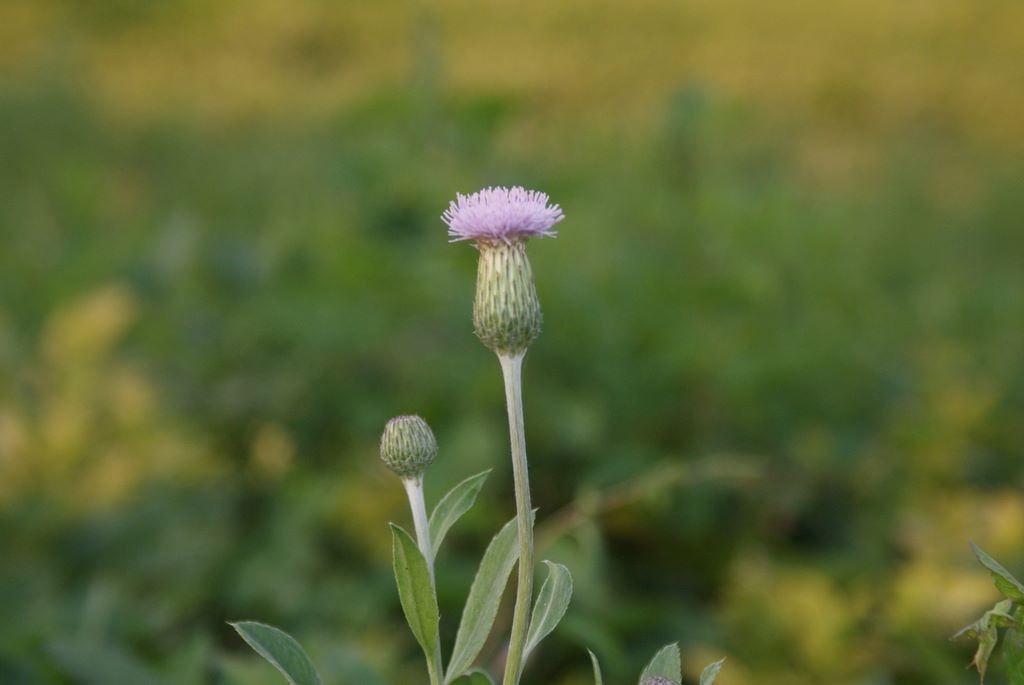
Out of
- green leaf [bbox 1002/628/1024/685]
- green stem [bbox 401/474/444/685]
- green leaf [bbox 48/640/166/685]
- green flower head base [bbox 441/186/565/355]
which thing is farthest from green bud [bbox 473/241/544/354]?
green leaf [bbox 48/640/166/685]

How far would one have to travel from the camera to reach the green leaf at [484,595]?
26.6 inches

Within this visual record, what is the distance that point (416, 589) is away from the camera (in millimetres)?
656

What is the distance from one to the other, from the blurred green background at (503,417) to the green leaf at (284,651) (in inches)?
11.4

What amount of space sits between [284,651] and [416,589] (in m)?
0.09

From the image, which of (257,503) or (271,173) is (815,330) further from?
(271,173)

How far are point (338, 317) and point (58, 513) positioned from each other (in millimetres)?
566

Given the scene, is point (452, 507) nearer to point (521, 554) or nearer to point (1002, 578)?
point (521, 554)

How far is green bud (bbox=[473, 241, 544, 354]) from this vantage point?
2.25 ft

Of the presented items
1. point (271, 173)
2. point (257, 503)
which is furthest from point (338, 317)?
point (271, 173)

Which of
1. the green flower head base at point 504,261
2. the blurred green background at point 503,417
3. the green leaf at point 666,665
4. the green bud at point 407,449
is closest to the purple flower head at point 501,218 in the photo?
the green flower head base at point 504,261

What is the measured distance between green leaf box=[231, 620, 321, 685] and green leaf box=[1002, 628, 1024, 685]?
16.1 inches

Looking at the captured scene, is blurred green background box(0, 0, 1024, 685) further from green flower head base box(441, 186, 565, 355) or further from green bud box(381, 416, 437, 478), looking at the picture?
green flower head base box(441, 186, 565, 355)

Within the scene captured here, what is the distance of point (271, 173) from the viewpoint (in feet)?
15.6

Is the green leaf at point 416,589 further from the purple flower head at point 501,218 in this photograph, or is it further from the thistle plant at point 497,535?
the purple flower head at point 501,218
